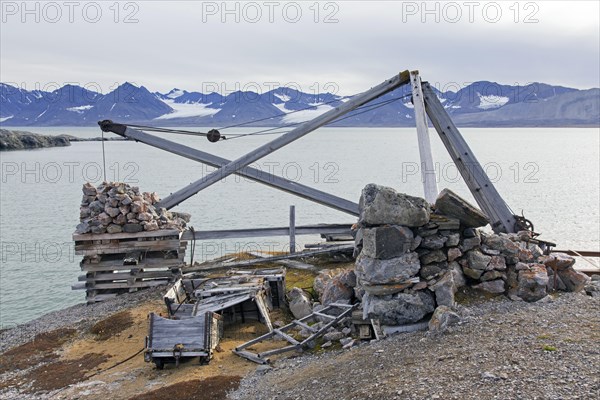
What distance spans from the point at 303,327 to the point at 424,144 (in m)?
7.71

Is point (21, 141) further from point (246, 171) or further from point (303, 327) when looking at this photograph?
point (303, 327)

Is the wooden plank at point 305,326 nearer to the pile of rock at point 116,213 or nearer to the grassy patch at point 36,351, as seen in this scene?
the grassy patch at point 36,351

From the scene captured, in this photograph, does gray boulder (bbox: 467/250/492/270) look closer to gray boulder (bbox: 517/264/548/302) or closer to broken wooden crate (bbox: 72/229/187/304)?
gray boulder (bbox: 517/264/548/302)

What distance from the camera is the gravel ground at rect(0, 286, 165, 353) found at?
639 inches

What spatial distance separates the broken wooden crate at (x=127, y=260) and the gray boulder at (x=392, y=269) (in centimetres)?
852

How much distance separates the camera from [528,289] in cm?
1207

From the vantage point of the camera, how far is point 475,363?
8.84m

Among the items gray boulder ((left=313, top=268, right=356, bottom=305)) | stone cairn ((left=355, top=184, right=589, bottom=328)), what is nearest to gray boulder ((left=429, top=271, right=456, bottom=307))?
stone cairn ((left=355, top=184, right=589, bottom=328))

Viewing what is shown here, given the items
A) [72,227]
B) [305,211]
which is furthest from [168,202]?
[305,211]

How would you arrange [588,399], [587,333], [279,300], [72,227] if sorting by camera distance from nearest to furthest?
1. [588,399]
2. [587,333]
3. [279,300]
4. [72,227]

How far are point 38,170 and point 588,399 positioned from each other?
275ft

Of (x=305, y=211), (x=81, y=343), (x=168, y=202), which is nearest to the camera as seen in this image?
(x=81, y=343)

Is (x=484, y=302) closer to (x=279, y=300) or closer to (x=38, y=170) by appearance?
(x=279, y=300)

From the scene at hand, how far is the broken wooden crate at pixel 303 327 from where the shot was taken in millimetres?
12062
